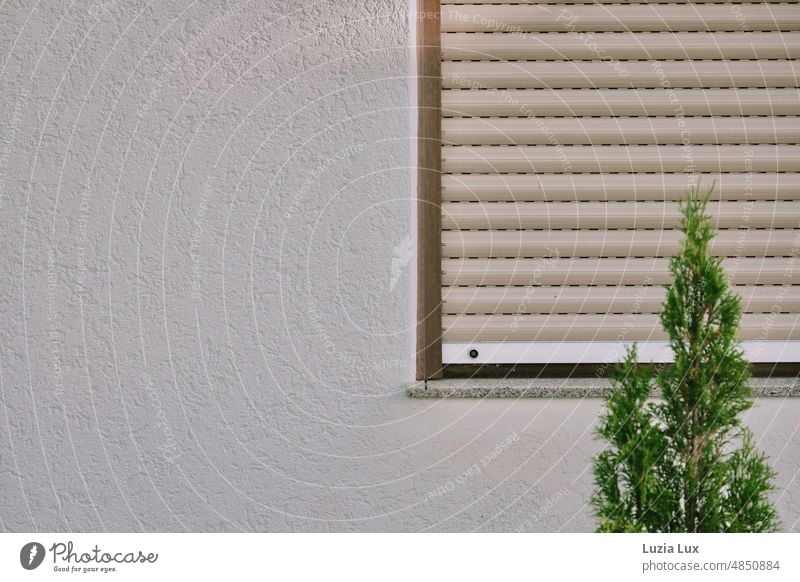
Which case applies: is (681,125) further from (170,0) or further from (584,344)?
(170,0)

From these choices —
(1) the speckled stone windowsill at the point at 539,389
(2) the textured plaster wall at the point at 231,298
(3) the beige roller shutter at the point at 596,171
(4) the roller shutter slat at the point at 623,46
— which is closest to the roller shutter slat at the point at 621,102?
(3) the beige roller shutter at the point at 596,171

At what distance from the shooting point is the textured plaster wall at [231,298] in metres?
2.67

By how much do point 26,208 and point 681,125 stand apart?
213 cm

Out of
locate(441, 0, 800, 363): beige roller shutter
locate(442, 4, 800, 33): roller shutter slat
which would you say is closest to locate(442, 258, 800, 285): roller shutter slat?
locate(441, 0, 800, 363): beige roller shutter

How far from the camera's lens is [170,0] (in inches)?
109

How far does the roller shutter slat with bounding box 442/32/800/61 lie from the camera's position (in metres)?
2.74

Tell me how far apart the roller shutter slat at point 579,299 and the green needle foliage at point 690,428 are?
569 millimetres

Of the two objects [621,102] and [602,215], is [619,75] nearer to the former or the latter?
[621,102]

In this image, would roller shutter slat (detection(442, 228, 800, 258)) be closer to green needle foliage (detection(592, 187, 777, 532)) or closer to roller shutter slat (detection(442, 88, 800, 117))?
roller shutter slat (detection(442, 88, 800, 117))
